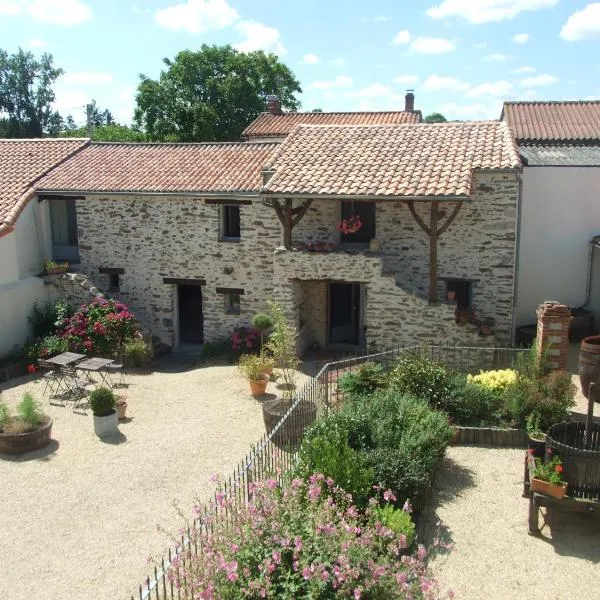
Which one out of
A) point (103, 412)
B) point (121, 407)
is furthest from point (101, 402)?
point (121, 407)

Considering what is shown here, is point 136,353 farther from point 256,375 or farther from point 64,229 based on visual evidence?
point 64,229

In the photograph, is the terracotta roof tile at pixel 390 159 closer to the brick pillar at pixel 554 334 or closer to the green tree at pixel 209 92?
the brick pillar at pixel 554 334

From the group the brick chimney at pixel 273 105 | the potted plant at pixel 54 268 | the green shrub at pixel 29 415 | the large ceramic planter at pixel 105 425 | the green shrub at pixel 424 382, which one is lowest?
the large ceramic planter at pixel 105 425

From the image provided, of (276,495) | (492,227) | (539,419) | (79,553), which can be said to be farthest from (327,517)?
(492,227)

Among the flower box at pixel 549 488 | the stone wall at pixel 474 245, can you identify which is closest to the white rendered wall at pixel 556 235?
the stone wall at pixel 474 245

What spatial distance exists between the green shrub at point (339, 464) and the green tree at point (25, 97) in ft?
149

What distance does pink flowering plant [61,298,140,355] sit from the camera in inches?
611

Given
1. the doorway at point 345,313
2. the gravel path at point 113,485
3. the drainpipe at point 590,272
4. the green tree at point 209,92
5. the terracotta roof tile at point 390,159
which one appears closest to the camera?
the gravel path at point 113,485

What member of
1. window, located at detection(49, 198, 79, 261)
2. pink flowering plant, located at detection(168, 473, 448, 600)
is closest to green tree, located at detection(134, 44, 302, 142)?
window, located at detection(49, 198, 79, 261)

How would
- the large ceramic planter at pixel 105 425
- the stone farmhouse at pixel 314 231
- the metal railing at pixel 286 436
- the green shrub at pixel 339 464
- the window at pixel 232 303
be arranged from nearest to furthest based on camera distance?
the metal railing at pixel 286 436, the green shrub at pixel 339 464, the large ceramic planter at pixel 105 425, the stone farmhouse at pixel 314 231, the window at pixel 232 303

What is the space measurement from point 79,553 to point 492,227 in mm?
11120

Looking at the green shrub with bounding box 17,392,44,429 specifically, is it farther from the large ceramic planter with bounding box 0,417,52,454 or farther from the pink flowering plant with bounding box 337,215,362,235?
the pink flowering plant with bounding box 337,215,362,235

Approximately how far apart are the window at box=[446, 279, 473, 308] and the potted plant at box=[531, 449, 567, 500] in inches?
314

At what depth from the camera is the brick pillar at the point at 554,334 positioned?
436 inches
